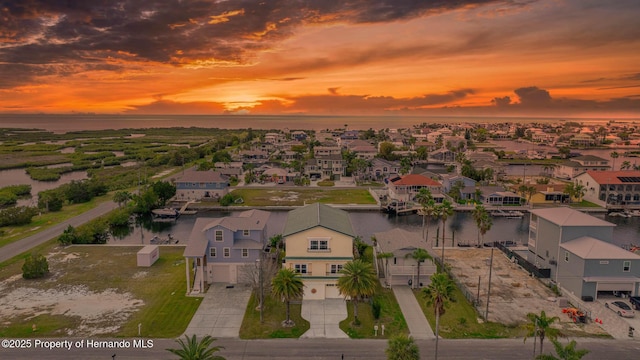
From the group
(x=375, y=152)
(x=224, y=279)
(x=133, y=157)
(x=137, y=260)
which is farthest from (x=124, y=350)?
(x=133, y=157)

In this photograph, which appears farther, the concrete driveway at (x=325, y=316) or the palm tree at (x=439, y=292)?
the concrete driveway at (x=325, y=316)

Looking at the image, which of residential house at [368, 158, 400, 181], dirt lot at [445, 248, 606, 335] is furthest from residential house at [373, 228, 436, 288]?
residential house at [368, 158, 400, 181]

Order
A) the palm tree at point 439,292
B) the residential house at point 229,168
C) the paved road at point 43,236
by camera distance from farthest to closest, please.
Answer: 1. the residential house at point 229,168
2. the paved road at point 43,236
3. the palm tree at point 439,292

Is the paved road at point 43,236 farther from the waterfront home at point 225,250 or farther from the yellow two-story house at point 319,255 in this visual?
the yellow two-story house at point 319,255

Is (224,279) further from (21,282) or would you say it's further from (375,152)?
(375,152)

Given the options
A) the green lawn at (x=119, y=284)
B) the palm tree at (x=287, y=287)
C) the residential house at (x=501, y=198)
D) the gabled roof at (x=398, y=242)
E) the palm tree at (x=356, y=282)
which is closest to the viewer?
the green lawn at (x=119, y=284)

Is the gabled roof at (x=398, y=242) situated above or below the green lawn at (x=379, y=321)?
above

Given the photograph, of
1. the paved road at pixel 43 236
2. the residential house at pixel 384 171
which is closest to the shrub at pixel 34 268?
the paved road at pixel 43 236
